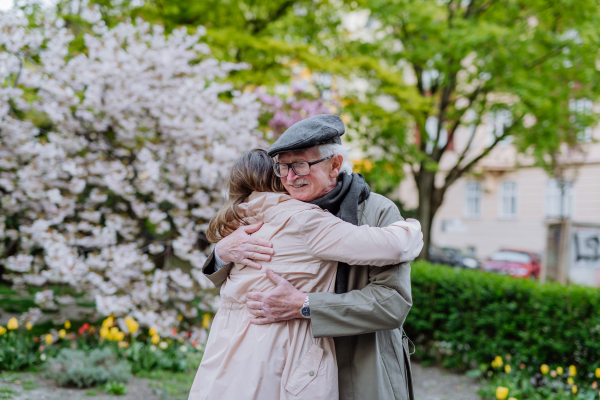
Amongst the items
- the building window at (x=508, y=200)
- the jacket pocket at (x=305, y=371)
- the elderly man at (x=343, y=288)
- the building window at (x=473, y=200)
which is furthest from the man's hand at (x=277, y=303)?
the building window at (x=473, y=200)

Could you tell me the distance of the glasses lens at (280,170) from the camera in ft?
6.18

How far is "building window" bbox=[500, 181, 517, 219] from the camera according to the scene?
71.8 feet

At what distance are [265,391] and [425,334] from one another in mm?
4274

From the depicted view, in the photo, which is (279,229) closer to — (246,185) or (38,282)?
(246,185)

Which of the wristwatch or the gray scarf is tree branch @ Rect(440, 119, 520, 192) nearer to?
the gray scarf

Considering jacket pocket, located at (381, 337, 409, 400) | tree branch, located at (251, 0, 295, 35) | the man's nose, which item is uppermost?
tree branch, located at (251, 0, 295, 35)

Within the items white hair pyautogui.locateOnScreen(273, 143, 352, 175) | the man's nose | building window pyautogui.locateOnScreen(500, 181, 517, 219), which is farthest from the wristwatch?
building window pyautogui.locateOnScreen(500, 181, 517, 219)

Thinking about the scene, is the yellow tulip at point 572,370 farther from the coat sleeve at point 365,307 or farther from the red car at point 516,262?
the red car at point 516,262

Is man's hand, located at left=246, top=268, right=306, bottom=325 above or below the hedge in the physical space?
above

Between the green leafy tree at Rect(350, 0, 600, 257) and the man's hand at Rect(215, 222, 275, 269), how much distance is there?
811 cm

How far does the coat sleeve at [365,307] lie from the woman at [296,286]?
0.09 metres

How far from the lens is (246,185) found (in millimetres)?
1967

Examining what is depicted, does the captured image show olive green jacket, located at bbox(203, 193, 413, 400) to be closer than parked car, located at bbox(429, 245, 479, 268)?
Yes

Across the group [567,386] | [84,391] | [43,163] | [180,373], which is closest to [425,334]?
[567,386]
